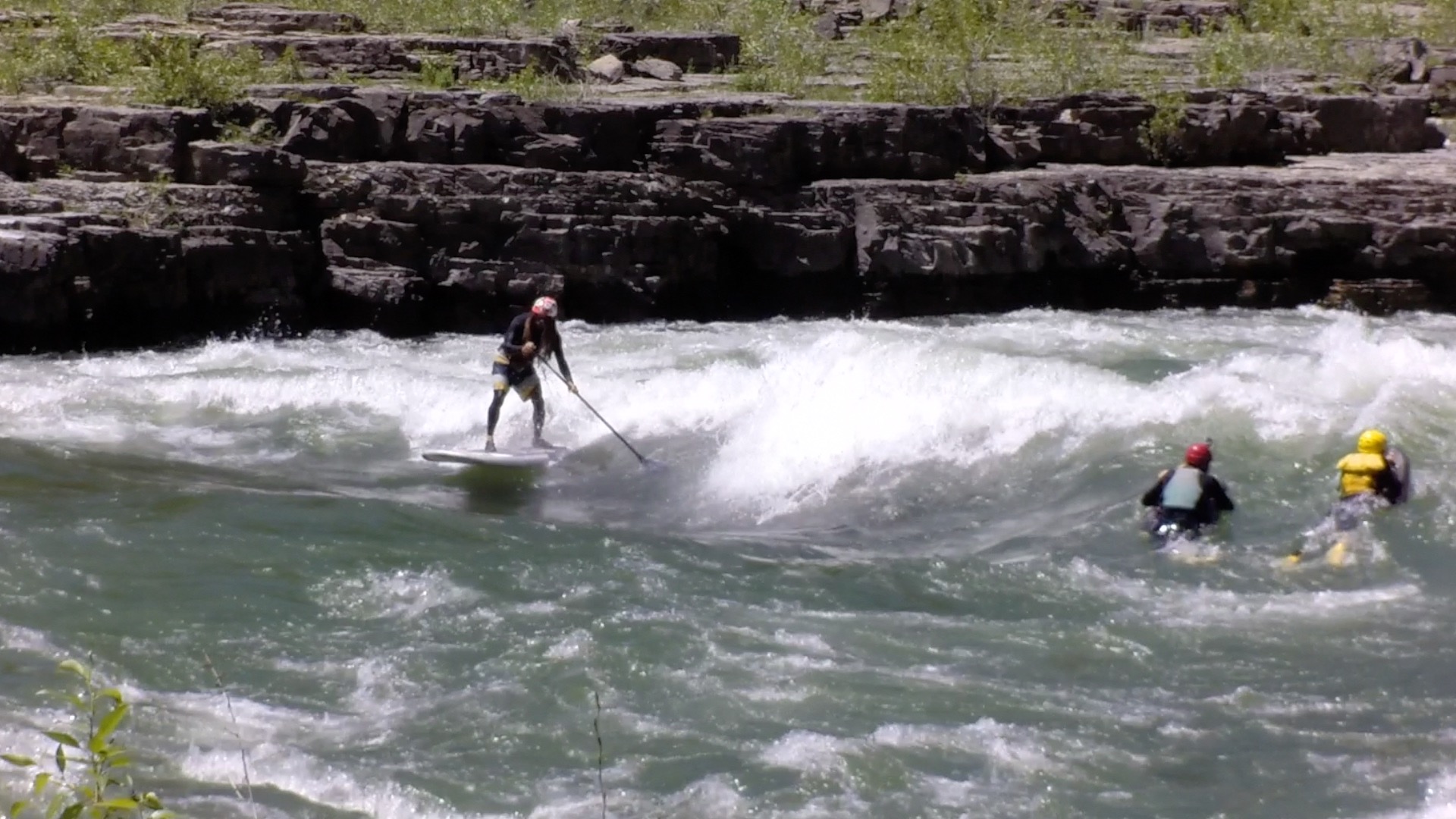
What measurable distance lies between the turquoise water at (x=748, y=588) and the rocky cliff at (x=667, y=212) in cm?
180

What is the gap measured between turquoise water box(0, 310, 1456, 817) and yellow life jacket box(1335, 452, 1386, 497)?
0.25 metres

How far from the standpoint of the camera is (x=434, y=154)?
666 inches

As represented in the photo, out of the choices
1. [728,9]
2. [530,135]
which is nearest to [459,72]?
[530,135]

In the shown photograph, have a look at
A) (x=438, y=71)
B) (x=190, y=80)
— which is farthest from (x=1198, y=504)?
(x=438, y=71)

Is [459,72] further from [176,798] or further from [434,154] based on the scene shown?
[176,798]

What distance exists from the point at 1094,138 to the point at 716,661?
13.4 metres

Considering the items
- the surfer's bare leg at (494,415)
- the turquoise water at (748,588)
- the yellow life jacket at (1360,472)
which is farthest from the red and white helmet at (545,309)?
the yellow life jacket at (1360,472)

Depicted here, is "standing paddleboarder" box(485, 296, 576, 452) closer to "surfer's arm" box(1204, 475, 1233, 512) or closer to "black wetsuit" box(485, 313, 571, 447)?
"black wetsuit" box(485, 313, 571, 447)

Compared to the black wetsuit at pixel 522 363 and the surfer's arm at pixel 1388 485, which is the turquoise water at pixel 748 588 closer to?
the surfer's arm at pixel 1388 485

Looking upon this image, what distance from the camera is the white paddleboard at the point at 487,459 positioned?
36.7 feet

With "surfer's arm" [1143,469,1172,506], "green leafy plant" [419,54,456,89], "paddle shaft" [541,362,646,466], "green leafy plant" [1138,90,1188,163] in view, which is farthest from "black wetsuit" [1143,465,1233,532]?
"green leafy plant" [419,54,456,89]

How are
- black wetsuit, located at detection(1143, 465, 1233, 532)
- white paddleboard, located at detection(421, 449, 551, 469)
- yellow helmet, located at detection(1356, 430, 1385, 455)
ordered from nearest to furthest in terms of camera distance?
black wetsuit, located at detection(1143, 465, 1233, 532)
yellow helmet, located at detection(1356, 430, 1385, 455)
white paddleboard, located at detection(421, 449, 551, 469)

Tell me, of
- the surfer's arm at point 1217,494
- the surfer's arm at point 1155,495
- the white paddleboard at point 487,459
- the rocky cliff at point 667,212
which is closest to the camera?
the surfer's arm at point 1217,494

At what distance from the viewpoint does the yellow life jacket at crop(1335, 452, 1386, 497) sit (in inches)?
380
